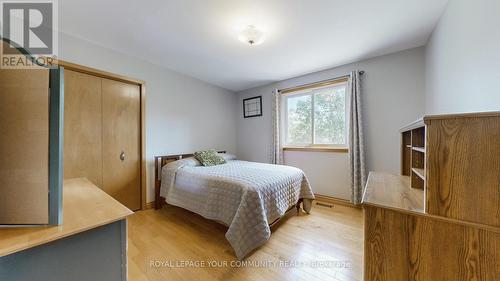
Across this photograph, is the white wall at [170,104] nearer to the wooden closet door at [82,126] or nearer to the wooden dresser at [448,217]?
the wooden closet door at [82,126]

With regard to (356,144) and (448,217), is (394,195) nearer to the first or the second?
Result: (448,217)

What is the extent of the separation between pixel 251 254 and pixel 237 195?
56 cm

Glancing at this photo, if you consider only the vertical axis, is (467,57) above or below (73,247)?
above

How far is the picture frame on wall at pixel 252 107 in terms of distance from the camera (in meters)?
4.06

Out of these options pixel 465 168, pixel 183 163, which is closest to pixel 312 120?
pixel 183 163

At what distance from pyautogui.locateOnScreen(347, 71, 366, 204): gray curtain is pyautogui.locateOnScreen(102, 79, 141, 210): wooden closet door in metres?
3.22

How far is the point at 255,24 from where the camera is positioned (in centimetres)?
194

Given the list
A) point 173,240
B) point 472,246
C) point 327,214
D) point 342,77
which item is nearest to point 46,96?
point 472,246

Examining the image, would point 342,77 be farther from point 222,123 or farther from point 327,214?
point 222,123

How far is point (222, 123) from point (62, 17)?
2.79m

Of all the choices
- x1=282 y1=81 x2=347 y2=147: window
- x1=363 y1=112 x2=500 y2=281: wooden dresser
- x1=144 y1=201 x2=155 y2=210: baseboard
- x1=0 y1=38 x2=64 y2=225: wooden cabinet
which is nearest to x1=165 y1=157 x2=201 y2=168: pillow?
x1=144 y1=201 x2=155 y2=210: baseboard

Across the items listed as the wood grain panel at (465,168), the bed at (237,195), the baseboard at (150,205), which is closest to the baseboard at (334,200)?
the bed at (237,195)

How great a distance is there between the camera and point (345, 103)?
119 inches

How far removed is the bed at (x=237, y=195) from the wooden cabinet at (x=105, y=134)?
385 millimetres
